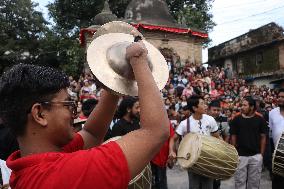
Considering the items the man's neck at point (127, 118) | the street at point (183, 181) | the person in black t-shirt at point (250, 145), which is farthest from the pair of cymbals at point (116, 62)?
the street at point (183, 181)

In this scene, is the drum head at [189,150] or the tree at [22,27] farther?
the tree at [22,27]

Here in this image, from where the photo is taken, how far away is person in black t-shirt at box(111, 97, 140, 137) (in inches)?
232

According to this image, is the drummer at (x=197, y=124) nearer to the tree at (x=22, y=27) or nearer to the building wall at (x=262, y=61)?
the building wall at (x=262, y=61)

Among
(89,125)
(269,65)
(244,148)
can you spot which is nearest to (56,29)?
(269,65)

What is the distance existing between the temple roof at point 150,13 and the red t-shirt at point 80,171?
22.8m

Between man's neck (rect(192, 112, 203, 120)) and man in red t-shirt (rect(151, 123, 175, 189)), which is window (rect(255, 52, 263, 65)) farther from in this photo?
man in red t-shirt (rect(151, 123, 175, 189))

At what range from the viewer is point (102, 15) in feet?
74.3

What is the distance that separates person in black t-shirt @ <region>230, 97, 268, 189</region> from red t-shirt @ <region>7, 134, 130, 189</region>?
528 centimetres

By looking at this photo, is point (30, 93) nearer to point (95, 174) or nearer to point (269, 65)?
point (95, 174)

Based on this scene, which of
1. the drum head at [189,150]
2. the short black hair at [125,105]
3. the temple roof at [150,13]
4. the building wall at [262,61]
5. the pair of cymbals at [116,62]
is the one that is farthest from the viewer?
the building wall at [262,61]

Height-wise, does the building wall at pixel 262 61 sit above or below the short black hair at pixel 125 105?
above

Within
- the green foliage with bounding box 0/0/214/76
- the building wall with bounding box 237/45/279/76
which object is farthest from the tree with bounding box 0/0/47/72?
the building wall with bounding box 237/45/279/76

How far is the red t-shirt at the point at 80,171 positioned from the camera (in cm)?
154

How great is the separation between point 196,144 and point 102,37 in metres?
3.97
